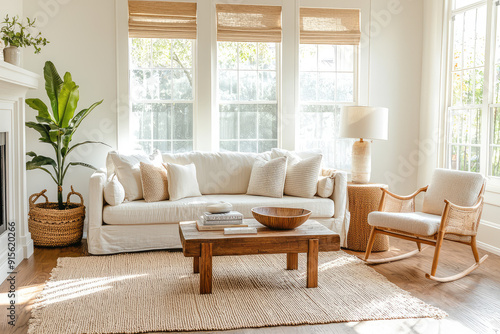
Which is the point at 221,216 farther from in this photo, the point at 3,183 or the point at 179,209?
the point at 3,183

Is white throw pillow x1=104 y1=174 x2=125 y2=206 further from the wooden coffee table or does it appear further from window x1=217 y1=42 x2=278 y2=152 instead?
window x1=217 y1=42 x2=278 y2=152

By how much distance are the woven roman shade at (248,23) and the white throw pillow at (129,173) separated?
1.70 m

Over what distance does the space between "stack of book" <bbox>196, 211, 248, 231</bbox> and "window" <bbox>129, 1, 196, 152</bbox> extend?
2.05 meters

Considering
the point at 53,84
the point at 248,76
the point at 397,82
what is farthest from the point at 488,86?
the point at 53,84

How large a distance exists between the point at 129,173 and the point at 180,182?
49cm

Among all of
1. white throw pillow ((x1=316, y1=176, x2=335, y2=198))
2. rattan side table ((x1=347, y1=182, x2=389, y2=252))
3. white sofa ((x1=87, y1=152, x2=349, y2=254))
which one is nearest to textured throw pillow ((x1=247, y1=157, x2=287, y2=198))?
white sofa ((x1=87, y1=152, x2=349, y2=254))

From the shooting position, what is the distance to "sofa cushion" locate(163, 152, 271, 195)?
5168 mm

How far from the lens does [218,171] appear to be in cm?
520

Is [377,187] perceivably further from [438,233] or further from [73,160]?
[73,160]

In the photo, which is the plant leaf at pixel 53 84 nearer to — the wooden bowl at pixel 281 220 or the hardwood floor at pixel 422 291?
the hardwood floor at pixel 422 291

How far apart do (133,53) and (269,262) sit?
9.10 ft

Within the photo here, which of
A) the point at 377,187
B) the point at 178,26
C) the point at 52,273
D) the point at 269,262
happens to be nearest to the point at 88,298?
the point at 52,273

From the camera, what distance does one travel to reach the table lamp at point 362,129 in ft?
16.3

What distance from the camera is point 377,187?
4.84 m
